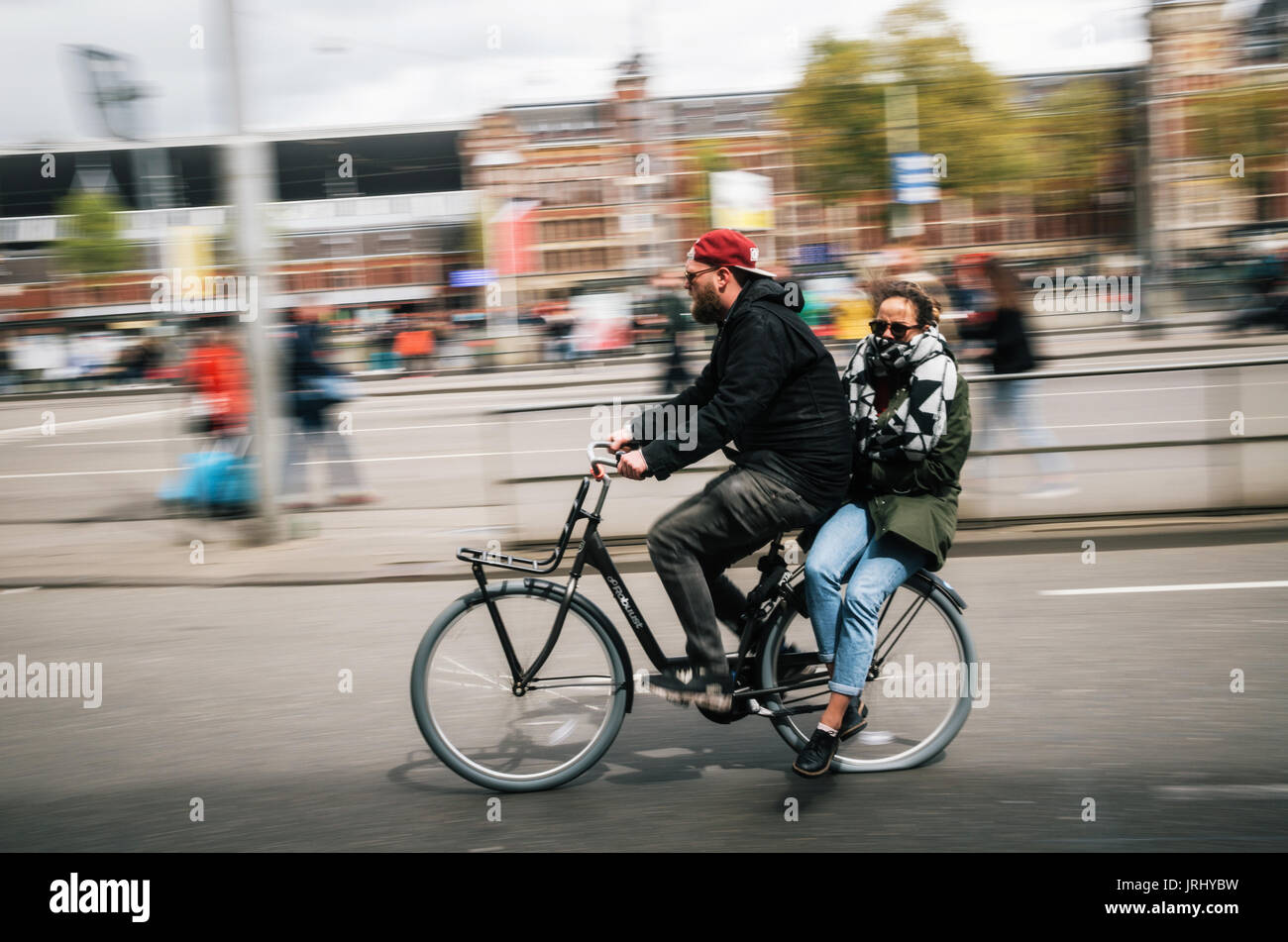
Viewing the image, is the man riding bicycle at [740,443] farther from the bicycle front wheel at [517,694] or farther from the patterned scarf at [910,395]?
the bicycle front wheel at [517,694]

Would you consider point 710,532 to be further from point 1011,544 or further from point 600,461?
point 1011,544

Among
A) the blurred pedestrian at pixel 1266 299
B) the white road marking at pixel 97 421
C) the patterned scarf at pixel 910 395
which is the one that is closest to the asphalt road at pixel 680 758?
the patterned scarf at pixel 910 395

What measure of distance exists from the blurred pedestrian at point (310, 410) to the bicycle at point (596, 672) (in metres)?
6.92

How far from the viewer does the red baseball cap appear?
4055 millimetres

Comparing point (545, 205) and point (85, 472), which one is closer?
point (85, 472)

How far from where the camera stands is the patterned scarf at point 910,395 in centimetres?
405

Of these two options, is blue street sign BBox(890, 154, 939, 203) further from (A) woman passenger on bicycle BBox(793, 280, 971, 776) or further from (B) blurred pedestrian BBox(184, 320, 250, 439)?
(A) woman passenger on bicycle BBox(793, 280, 971, 776)

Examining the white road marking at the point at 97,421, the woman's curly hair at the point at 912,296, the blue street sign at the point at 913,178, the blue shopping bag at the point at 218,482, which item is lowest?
the blue shopping bag at the point at 218,482

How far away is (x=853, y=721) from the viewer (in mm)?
4273

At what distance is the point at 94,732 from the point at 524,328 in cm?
3093

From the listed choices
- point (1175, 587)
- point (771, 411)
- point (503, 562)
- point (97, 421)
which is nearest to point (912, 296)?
point (771, 411)

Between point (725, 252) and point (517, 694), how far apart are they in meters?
1.67

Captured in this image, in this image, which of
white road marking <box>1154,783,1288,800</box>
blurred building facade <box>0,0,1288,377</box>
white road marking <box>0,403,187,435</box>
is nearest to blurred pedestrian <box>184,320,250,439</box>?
white road marking <box>1154,783,1288,800</box>

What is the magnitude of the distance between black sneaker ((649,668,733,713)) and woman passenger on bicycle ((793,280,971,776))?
0.32 metres
